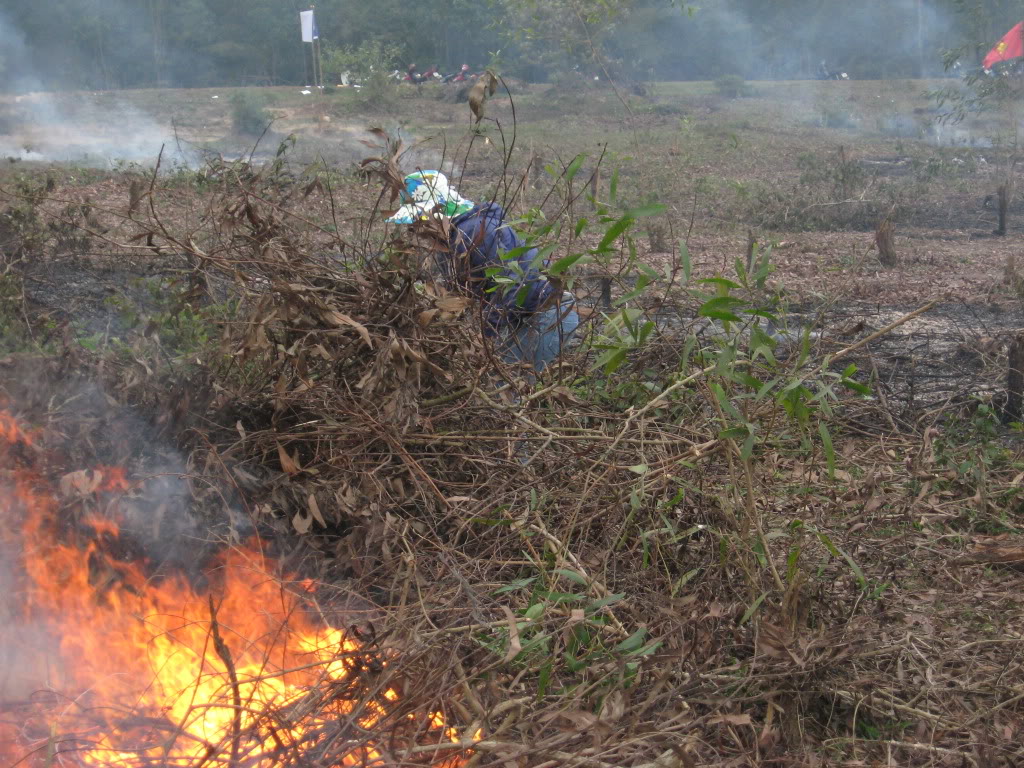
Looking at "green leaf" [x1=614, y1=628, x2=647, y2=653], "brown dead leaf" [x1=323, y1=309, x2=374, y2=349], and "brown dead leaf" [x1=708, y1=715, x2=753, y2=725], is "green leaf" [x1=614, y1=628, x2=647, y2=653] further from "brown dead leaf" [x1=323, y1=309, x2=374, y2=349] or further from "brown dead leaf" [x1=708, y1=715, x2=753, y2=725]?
"brown dead leaf" [x1=323, y1=309, x2=374, y2=349]

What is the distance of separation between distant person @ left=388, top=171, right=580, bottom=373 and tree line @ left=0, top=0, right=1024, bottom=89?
18.1m

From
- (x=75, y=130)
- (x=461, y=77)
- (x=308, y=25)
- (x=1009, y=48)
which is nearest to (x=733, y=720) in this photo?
(x=1009, y=48)

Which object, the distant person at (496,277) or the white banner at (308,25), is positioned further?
the white banner at (308,25)

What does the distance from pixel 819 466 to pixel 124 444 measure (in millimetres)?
2946

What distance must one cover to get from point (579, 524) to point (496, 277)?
3.13ft

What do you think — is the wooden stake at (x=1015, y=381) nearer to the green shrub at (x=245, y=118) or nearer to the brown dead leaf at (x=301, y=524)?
the brown dead leaf at (x=301, y=524)

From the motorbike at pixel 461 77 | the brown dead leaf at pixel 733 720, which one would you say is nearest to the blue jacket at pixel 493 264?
the brown dead leaf at pixel 733 720

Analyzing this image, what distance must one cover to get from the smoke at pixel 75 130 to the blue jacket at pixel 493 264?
13460mm

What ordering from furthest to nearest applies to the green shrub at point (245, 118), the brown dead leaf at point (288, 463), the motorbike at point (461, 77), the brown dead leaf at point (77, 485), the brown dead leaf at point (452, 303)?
the motorbike at point (461, 77)
the green shrub at point (245, 118)
the brown dead leaf at point (288, 463)
the brown dead leaf at point (452, 303)
the brown dead leaf at point (77, 485)

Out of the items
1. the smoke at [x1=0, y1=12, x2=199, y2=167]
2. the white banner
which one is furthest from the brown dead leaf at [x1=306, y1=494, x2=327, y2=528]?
the white banner

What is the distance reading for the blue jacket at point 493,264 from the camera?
11.8 feet

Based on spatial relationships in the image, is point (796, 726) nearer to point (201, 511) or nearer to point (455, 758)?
point (455, 758)

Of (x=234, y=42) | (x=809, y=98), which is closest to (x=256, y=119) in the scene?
(x=234, y=42)

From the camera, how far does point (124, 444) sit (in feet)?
11.2
